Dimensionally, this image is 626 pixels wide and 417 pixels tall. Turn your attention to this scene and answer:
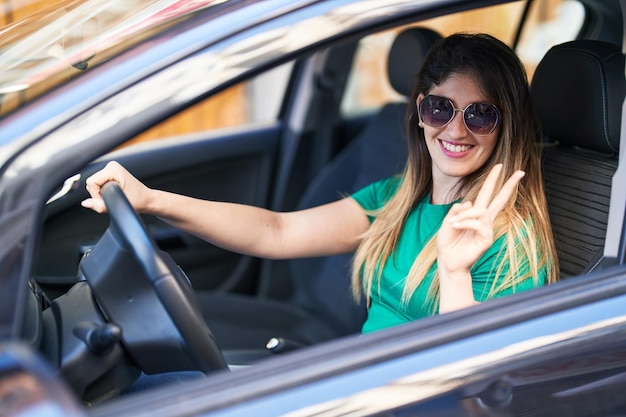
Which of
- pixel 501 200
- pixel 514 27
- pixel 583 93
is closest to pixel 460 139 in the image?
pixel 583 93

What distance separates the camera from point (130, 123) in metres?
1.30

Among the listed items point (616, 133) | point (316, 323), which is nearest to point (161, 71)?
point (616, 133)

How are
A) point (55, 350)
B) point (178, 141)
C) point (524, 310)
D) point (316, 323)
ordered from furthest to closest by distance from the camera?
1. point (178, 141)
2. point (316, 323)
3. point (55, 350)
4. point (524, 310)

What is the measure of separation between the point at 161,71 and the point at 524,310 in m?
0.70

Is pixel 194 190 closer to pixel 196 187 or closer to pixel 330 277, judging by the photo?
pixel 196 187

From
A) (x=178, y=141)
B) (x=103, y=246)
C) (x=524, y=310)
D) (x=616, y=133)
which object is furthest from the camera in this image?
(x=178, y=141)

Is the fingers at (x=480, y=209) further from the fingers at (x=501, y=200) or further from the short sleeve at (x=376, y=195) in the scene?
the short sleeve at (x=376, y=195)

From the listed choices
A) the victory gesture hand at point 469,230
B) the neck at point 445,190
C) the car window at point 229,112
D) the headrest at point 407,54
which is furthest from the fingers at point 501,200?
the car window at point 229,112

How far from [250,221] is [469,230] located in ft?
2.50

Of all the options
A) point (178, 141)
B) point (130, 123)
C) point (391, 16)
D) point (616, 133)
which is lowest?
point (178, 141)

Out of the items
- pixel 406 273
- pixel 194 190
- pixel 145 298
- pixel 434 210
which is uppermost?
pixel 145 298

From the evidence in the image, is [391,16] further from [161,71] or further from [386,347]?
[386,347]

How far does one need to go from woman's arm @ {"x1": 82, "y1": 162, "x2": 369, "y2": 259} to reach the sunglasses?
468mm

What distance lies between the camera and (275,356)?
141 centimetres
